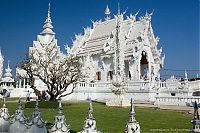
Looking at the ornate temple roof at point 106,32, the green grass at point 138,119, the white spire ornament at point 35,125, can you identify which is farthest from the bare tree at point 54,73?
the white spire ornament at point 35,125

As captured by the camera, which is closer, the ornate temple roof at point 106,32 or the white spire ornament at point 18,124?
the white spire ornament at point 18,124

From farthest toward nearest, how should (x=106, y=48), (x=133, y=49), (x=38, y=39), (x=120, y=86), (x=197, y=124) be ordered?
(x=38, y=39)
(x=106, y=48)
(x=133, y=49)
(x=120, y=86)
(x=197, y=124)

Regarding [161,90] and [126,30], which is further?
[126,30]

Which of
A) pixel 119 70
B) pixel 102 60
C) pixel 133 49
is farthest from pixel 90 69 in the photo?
pixel 119 70

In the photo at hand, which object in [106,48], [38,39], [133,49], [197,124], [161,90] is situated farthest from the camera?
[38,39]

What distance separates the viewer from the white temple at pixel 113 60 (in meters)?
24.5

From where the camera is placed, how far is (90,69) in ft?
112

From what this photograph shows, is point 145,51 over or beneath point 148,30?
beneath

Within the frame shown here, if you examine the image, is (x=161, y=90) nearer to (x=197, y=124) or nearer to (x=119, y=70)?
(x=119, y=70)

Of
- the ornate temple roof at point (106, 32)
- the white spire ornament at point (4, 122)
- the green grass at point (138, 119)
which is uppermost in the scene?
the ornate temple roof at point (106, 32)

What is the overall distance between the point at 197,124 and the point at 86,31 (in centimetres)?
3597

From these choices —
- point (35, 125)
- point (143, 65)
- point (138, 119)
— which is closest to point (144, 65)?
point (143, 65)

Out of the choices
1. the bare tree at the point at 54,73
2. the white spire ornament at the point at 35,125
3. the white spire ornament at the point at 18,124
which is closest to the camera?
the white spire ornament at the point at 35,125

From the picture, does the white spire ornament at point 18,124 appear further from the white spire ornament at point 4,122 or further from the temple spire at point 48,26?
the temple spire at point 48,26
